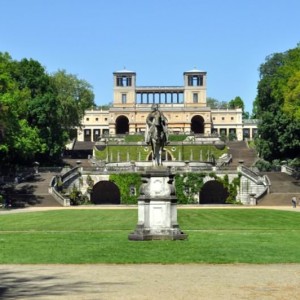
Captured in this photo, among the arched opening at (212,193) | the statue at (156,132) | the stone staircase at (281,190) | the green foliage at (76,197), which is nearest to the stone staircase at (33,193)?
the green foliage at (76,197)

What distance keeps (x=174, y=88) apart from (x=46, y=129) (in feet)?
176

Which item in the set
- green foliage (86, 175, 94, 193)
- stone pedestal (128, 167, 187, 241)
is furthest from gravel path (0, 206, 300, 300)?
green foliage (86, 175, 94, 193)

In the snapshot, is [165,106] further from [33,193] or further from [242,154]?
[33,193]

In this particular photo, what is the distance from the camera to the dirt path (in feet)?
34.8

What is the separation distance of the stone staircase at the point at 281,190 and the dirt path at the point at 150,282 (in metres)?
44.0

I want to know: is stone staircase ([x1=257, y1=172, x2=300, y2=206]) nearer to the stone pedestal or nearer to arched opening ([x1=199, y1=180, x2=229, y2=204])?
arched opening ([x1=199, y1=180, x2=229, y2=204])

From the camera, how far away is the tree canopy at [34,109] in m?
54.0

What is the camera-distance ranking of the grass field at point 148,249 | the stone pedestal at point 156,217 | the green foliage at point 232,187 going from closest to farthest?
the grass field at point 148,249 < the stone pedestal at point 156,217 < the green foliage at point 232,187

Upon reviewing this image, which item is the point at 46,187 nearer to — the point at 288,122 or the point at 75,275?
the point at 288,122

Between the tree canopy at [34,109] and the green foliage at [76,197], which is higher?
the tree canopy at [34,109]

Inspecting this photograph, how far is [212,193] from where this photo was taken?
236 ft

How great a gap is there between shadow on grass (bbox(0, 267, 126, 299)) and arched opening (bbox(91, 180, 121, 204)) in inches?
2282

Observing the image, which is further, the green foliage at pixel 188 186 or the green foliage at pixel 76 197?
the green foliage at pixel 188 186

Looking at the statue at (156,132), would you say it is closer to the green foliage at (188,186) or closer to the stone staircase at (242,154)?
the green foliage at (188,186)
